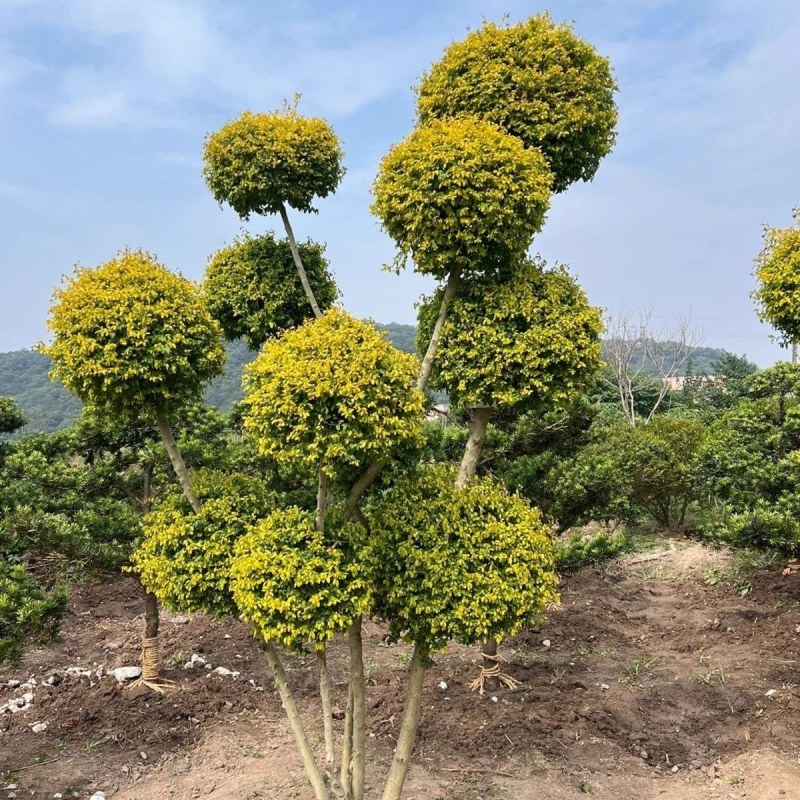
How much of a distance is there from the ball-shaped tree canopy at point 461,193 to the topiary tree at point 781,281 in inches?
127

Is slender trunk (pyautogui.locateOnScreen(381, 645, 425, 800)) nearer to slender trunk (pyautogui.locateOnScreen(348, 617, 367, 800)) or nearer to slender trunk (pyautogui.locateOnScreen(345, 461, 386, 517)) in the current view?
slender trunk (pyautogui.locateOnScreen(348, 617, 367, 800))

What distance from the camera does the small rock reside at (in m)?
8.62

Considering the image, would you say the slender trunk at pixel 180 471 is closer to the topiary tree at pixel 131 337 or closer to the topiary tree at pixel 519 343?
the topiary tree at pixel 131 337

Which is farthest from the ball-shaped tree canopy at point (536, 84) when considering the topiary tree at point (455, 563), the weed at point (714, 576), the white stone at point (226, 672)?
the weed at point (714, 576)

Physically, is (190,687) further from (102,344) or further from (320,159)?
(320,159)

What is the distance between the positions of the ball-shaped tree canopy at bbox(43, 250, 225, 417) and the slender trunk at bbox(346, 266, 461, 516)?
4.52ft

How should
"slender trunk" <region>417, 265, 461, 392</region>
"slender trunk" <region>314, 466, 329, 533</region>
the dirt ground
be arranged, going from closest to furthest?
"slender trunk" <region>314, 466, 329, 533</region> → "slender trunk" <region>417, 265, 461, 392</region> → the dirt ground

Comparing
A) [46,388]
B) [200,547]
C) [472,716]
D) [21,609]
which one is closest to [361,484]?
[200,547]

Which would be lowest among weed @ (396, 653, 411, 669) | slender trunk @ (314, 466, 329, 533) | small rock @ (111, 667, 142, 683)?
weed @ (396, 653, 411, 669)

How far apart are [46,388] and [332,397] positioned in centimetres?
5633

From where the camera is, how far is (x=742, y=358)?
38344 millimetres

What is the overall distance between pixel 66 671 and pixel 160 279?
6.48 m

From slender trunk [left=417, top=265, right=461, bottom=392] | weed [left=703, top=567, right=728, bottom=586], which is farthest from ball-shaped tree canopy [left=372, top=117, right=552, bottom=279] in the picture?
weed [left=703, top=567, right=728, bottom=586]

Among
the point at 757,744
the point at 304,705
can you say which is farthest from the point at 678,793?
the point at 304,705
